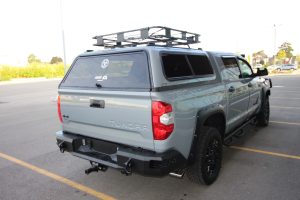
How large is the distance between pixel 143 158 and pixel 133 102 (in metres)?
0.61

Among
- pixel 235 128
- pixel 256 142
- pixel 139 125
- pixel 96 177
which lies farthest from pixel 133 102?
pixel 256 142

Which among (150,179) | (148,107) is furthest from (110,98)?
(150,179)

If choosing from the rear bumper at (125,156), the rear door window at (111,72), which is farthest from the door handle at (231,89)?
the rear door window at (111,72)

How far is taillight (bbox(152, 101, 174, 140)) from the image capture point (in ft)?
9.20

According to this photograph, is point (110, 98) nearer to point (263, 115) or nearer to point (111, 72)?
point (111, 72)

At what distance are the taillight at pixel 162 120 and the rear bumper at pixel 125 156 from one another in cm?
21

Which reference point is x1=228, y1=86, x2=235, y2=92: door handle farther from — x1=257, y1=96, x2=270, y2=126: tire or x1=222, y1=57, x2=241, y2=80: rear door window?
x1=257, y1=96, x2=270, y2=126: tire

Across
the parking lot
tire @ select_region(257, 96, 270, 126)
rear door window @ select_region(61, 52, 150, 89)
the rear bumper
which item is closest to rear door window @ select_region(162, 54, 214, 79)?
rear door window @ select_region(61, 52, 150, 89)

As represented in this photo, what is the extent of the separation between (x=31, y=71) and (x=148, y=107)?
4081 centimetres

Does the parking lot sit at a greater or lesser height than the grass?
lesser

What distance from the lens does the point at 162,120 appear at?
282 cm

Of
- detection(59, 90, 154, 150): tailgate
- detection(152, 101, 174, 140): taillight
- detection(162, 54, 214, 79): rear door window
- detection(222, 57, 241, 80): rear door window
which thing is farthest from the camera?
detection(222, 57, 241, 80): rear door window

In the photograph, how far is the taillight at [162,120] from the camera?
9.20 feet

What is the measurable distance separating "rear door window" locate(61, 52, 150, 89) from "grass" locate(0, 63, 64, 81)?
1385 inches
